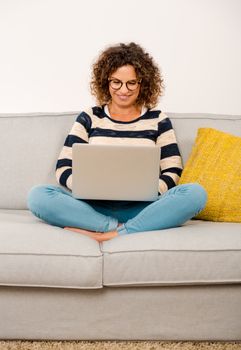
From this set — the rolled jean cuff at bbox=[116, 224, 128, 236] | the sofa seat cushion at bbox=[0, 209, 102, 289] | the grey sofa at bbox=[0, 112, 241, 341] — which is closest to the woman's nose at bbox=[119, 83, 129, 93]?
the rolled jean cuff at bbox=[116, 224, 128, 236]

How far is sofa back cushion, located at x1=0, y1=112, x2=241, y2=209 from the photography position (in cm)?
251

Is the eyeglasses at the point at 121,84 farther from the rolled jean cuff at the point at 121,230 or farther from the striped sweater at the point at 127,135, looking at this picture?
the rolled jean cuff at the point at 121,230

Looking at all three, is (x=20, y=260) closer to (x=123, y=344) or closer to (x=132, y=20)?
(x=123, y=344)

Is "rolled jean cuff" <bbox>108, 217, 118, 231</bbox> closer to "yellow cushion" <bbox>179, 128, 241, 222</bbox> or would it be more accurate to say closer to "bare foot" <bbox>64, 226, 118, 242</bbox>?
"bare foot" <bbox>64, 226, 118, 242</bbox>

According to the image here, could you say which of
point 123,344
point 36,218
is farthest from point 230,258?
point 36,218

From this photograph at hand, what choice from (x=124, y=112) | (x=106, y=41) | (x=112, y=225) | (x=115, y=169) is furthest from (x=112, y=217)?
Result: (x=106, y=41)

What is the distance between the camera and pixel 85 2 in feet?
10.3

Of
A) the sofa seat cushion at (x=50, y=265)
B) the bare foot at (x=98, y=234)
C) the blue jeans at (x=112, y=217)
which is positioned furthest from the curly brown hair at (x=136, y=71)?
the sofa seat cushion at (x=50, y=265)

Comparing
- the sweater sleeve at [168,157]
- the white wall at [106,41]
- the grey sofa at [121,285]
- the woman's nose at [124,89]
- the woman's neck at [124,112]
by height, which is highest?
the white wall at [106,41]

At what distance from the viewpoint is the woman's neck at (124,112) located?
258 cm

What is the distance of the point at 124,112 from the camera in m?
2.61

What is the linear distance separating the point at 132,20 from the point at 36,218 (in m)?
1.37

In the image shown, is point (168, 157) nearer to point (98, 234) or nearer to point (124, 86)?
point (124, 86)

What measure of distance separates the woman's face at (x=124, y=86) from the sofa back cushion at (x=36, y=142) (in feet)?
0.65
